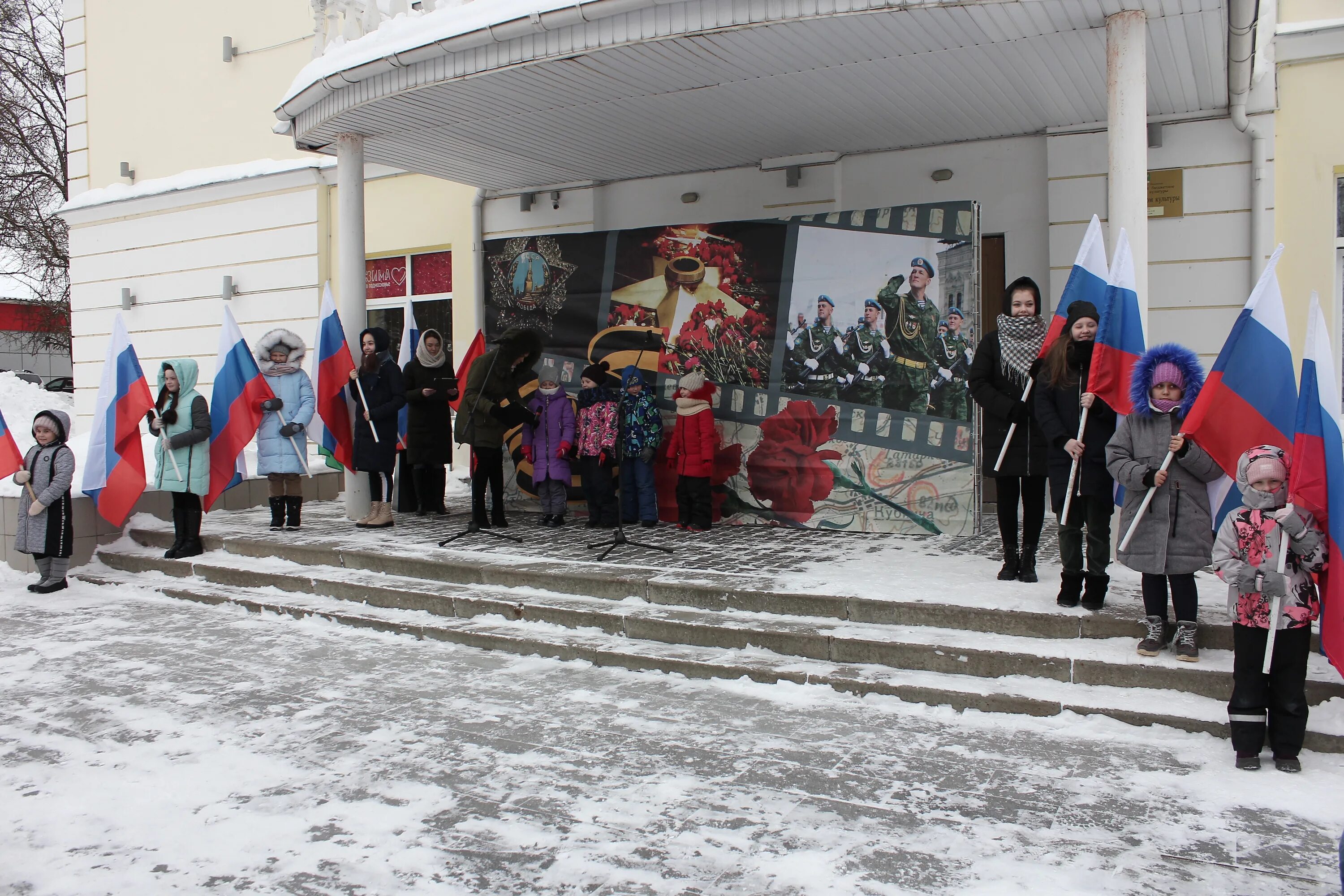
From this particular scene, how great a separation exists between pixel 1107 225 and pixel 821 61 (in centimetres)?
326

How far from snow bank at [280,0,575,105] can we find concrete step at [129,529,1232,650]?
12.8ft

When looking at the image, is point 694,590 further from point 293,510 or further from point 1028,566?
point 293,510

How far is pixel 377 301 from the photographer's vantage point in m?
13.0

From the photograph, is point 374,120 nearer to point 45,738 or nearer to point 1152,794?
point 45,738

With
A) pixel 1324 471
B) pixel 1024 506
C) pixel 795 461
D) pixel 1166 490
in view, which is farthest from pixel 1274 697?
pixel 795 461

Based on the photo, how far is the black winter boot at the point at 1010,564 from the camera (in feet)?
20.4

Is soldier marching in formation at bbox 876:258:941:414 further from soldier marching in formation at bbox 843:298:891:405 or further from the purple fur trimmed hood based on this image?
the purple fur trimmed hood

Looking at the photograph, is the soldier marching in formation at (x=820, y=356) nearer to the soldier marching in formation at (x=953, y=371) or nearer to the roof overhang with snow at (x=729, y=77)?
the soldier marching in formation at (x=953, y=371)

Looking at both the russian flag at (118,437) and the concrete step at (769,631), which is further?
the russian flag at (118,437)

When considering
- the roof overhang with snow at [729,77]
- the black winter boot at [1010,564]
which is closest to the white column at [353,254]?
the roof overhang with snow at [729,77]

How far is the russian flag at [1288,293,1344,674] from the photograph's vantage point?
157 inches

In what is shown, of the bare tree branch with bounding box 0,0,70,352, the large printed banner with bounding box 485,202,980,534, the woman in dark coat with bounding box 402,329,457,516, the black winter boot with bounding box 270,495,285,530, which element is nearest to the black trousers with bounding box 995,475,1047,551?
the large printed banner with bounding box 485,202,980,534

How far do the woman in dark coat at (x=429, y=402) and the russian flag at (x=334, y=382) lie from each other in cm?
56

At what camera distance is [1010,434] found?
5.94 m
